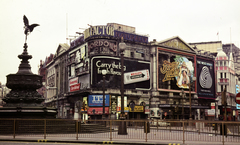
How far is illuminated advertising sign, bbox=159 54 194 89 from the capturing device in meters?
67.1

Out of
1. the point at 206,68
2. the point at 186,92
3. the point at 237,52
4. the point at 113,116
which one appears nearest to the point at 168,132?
the point at 113,116

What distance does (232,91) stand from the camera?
9581 cm

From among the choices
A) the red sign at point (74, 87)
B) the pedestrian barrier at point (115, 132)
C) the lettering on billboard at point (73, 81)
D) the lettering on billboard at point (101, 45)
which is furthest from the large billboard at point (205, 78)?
the pedestrian barrier at point (115, 132)

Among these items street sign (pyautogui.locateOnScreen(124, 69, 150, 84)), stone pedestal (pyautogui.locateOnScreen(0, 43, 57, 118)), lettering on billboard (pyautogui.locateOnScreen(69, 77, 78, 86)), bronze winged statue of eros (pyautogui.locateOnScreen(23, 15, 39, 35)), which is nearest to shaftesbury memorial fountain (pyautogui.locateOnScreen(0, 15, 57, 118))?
stone pedestal (pyautogui.locateOnScreen(0, 43, 57, 118))

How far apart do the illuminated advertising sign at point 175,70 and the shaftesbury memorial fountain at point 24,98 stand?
42576 mm

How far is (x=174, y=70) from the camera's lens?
228 ft

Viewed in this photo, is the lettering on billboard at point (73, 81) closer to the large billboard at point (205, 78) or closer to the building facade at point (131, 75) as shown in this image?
the building facade at point (131, 75)

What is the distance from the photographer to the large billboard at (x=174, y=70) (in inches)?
2638

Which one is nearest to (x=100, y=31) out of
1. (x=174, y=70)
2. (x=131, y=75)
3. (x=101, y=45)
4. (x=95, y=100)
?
(x=101, y=45)

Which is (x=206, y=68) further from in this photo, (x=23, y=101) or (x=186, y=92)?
(x=23, y=101)

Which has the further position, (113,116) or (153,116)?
(153,116)

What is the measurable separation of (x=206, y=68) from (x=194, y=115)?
12.7 metres

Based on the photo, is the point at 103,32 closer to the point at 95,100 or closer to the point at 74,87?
the point at 95,100

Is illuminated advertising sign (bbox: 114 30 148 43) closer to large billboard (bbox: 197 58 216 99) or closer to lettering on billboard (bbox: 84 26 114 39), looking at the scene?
lettering on billboard (bbox: 84 26 114 39)
